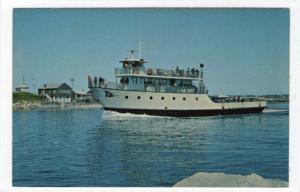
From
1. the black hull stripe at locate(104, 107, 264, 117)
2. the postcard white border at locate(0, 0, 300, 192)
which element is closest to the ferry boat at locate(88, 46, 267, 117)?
the black hull stripe at locate(104, 107, 264, 117)

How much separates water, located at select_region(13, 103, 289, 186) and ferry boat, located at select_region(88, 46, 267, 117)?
0.06 meters

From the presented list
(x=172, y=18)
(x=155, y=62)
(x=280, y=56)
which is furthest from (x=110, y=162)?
(x=280, y=56)

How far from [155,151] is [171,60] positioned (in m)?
0.51

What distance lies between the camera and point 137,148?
140 inches

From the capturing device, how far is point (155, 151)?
140 inches

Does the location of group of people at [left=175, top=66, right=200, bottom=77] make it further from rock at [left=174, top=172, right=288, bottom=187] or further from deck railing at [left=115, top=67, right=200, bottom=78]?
rock at [left=174, top=172, right=288, bottom=187]

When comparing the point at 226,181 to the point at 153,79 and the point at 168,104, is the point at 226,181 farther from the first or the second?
the point at 153,79

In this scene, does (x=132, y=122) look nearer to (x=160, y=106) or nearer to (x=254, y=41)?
(x=160, y=106)
